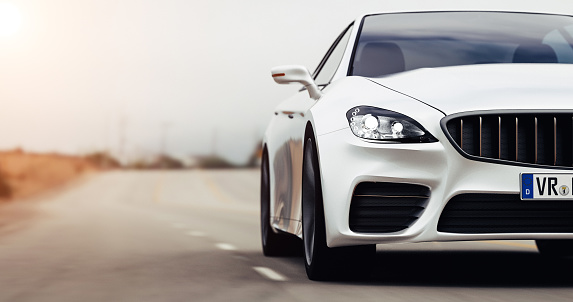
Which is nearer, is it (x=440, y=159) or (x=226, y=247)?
(x=440, y=159)

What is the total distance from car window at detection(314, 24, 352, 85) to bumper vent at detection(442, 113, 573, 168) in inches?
68.2

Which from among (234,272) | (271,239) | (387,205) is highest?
(387,205)

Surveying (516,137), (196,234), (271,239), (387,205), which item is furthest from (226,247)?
→ (516,137)

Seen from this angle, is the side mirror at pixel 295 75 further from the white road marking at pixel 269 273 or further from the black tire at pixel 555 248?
the black tire at pixel 555 248

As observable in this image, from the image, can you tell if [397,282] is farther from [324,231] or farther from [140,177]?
[140,177]

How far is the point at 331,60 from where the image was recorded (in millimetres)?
8719

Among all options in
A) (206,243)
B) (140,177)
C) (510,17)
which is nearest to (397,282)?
(510,17)

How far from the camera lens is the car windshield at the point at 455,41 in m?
7.68

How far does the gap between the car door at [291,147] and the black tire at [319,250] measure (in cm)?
39

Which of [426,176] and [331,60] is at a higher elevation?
[331,60]

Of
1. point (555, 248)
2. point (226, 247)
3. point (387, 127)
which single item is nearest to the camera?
point (387, 127)

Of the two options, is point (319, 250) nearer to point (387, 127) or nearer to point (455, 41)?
point (387, 127)

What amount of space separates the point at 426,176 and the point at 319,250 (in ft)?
3.20

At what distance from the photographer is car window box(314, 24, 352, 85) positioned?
8.12 metres
